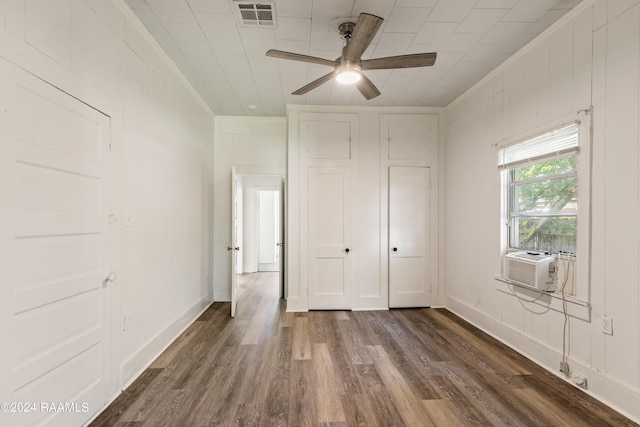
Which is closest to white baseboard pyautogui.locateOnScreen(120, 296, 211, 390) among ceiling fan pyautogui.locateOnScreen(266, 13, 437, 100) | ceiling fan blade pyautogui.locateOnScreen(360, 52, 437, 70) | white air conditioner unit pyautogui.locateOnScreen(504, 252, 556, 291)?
ceiling fan pyautogui.locateOnScreen(266, 13, 437, 100)

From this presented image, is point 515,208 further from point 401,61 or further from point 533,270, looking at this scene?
point 401,61

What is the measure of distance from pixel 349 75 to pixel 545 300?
8.61 ft

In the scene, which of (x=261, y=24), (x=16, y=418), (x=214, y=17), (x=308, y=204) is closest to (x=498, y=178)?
(x=308, y=204)

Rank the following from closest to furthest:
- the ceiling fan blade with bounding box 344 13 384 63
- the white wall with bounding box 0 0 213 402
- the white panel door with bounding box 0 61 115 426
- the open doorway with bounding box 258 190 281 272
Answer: the white panel door with bounding box 0 61 115 426 < the white wall with bounding box 0 0 213 402 < the ceiling fan blade with bounding box 344 13 384 63 < the open doorway with bounding box 258 190 281 272

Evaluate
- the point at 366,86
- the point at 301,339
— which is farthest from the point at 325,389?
the point at 366,86

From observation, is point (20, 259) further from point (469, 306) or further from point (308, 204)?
point (469, 306)

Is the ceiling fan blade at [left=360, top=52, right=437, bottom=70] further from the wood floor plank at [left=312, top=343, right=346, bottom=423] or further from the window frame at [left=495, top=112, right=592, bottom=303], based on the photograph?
the wood floor plank at [left=312, top=343, right=346, bottom=423]

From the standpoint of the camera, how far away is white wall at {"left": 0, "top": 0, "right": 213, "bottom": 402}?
1566 mm

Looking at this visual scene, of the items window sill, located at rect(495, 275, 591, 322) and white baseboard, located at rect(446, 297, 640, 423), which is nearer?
white baseboard, located at rect(446, 297, 640, 423)

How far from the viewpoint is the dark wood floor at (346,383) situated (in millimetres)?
1924

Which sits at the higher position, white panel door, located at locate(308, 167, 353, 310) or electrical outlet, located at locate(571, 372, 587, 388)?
white panel door, located at locate(308, 167, 353, 310)

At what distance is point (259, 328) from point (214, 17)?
3198 millimetres

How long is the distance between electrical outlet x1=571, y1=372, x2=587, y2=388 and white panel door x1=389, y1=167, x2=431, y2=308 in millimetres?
2024

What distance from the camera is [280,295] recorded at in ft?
15.7
